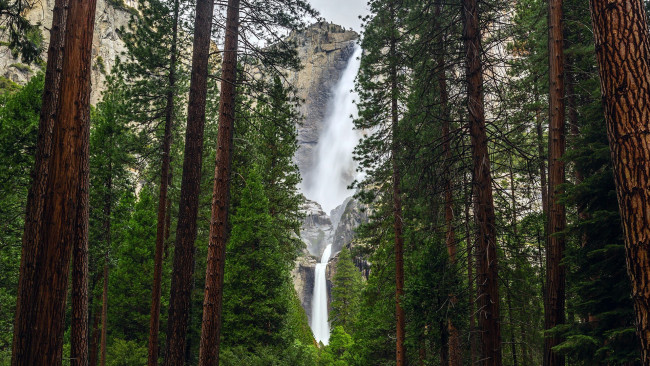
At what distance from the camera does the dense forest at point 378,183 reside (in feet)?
12.4

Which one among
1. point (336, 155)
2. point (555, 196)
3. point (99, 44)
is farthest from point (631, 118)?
point (336, 155)

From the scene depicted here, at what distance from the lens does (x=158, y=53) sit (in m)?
10.3

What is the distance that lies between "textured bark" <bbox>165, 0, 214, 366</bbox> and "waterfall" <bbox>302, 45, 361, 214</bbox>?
307 ft

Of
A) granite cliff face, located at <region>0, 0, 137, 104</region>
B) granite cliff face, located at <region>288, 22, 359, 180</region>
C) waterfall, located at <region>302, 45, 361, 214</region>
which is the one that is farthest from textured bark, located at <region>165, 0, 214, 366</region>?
granite cliff face, located at <region>288, 22, 359, 180</region>

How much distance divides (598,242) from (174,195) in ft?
45.6

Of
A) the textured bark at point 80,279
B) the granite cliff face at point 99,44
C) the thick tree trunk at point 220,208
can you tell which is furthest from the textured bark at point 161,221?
the granite cliff face at point 99,44

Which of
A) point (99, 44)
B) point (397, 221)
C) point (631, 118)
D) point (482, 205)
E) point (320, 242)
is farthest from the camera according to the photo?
point (320, 242)

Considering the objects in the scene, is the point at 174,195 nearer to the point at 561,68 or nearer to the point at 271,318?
the point at 271,318

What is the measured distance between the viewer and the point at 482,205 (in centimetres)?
538

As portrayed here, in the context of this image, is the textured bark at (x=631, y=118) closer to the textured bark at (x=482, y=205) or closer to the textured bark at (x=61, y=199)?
the textured bark at (x=482, y=205)

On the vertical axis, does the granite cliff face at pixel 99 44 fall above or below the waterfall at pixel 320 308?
above

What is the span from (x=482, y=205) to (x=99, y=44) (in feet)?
233

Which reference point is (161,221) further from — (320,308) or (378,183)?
(320,308)

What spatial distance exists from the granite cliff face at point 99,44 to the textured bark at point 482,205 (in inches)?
2340
